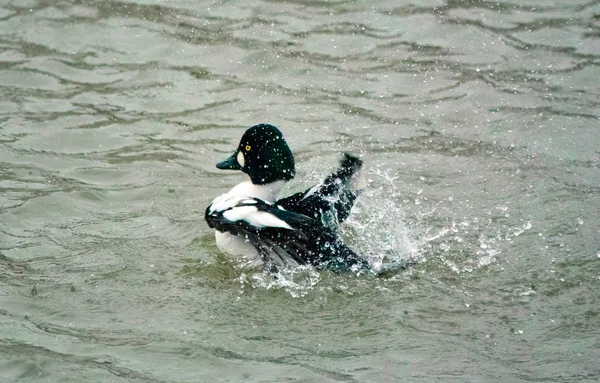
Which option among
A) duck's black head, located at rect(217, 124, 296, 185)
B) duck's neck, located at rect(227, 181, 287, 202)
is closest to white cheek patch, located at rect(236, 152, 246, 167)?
duck's black head, located at rect(217, 124, 296, 185)

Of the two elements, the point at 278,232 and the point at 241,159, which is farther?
the point at 241,159

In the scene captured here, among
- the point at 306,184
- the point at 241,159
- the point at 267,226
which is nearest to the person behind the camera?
the point at 267,226

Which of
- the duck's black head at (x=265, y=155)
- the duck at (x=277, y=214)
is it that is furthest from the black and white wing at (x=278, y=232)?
the duck's black head at (x=265, y=155)

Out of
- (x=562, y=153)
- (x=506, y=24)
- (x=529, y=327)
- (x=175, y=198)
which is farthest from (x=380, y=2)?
(x=529, y=327)

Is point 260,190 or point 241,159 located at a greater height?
point 241,159

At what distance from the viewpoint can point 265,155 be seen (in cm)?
685

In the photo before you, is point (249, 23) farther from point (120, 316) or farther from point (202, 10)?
point (120, 316)

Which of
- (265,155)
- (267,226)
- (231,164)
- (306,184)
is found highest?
(265,155)

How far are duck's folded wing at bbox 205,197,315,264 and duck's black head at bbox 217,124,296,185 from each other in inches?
11.6

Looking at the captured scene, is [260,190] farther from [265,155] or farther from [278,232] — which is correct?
[278,232]

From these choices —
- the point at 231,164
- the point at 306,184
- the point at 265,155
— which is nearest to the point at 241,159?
the point at 231,164

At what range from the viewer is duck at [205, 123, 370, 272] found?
641cm

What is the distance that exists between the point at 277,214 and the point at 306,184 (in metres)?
1.87

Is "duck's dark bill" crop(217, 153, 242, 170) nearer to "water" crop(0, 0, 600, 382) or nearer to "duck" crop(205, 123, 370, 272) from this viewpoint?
"duck" crop(205, 123, 370, 272)
